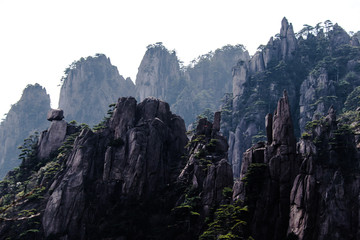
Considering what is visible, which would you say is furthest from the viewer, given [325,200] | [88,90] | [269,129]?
[88,90]

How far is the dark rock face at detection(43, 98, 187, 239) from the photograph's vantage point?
48688 millimetres

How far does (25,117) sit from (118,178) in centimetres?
12832

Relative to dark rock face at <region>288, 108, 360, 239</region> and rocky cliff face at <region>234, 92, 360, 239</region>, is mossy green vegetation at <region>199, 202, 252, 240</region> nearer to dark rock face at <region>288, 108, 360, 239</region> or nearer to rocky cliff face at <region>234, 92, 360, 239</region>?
rocky cliff face at <region>234, 92, 360, 239</region>

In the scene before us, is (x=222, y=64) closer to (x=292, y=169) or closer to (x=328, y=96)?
(x=328, y=96)

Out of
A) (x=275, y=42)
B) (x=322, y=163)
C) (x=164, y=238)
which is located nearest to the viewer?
(x=164, y=238)

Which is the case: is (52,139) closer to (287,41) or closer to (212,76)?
(287,41)

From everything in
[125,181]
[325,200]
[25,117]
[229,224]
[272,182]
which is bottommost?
[229,224]

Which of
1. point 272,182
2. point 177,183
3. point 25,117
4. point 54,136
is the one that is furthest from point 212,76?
point 272,182

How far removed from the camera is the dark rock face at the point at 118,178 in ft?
160

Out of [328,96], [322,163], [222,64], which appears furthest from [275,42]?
[322,163]

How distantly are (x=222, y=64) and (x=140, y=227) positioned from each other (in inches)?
5433

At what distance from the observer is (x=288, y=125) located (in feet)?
140

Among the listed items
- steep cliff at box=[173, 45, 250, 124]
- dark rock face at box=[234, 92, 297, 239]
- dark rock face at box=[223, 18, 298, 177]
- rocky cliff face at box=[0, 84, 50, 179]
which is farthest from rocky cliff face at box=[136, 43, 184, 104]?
dark rock face at box=[234, 92, 297, 239]

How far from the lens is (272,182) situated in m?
40.6
